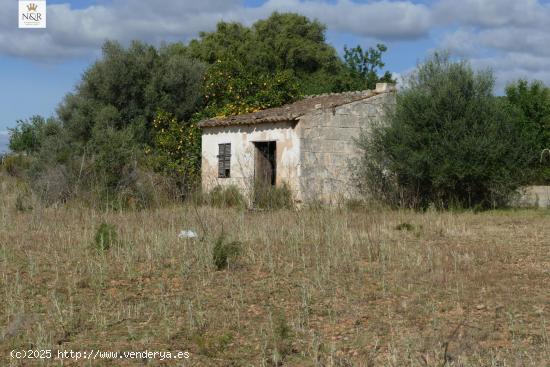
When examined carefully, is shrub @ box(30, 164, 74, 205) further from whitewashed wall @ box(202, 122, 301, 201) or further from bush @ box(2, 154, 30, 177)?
bush @ box(2, 154, 30, 177)

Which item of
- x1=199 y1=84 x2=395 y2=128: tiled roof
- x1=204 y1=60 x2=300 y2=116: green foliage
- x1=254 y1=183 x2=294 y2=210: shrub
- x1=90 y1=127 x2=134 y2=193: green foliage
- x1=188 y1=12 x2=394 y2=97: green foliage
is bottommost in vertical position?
x1=254 y1=183 x2=294 y2=210: shrub

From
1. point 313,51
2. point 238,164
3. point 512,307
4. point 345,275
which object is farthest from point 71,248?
point 313,51

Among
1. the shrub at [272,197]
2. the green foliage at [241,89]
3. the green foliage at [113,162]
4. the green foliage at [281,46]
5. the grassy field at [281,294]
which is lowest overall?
the grassy field at [281,294]

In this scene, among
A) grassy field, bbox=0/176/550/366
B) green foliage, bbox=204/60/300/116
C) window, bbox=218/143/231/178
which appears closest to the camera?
grassy field, bbox=0/176/550/366

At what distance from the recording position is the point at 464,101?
17.3 metres

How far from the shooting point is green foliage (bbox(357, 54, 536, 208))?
667 inches

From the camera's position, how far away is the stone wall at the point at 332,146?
18.9 meters

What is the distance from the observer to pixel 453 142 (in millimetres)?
16969

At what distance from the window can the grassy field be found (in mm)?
9430

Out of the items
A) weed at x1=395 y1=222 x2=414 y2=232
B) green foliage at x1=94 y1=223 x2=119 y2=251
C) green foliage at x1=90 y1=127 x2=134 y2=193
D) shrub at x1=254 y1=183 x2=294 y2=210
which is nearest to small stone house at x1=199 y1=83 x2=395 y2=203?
shrub at x1=254 y1=183 x2=294 y2=210

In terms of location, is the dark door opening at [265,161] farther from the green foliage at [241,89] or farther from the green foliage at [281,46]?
the green foliage at [281,46]

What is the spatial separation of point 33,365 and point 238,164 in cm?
1564

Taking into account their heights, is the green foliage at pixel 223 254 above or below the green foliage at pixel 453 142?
below

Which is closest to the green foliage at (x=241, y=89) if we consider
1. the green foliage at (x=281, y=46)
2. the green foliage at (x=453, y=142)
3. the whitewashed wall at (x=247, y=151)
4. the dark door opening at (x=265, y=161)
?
the whitewashed wall at (x=247, y=151)
